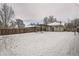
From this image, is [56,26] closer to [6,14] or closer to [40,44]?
[40,44]

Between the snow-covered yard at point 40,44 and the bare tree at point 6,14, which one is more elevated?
the bare tree at point 6,14

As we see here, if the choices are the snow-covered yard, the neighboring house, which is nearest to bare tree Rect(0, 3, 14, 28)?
the snow-covered yard

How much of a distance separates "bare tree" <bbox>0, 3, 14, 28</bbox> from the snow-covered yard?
13 cm

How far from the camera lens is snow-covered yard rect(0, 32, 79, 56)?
1.10 metres

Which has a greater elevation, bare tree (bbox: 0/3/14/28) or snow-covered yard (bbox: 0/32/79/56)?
bare tree (bbox: 0/3/14/28)

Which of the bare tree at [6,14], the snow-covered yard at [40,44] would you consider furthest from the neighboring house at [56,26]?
the bare tree at [6,14]

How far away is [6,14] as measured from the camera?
1095mm

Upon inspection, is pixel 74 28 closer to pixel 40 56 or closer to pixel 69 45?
pixel 69 45

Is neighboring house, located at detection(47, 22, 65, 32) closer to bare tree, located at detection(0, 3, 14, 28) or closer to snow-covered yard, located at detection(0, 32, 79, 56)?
snow-covered yard, located at detection(0, 32, 79, 56)

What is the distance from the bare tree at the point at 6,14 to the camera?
1095 millimetres

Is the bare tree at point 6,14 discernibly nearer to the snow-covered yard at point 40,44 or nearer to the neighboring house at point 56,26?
the snow-covered yard at point 40,44

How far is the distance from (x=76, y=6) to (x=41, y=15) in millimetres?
322

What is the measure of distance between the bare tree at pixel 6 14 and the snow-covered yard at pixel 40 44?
13cm

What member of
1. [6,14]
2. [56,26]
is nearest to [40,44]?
[56,26]
